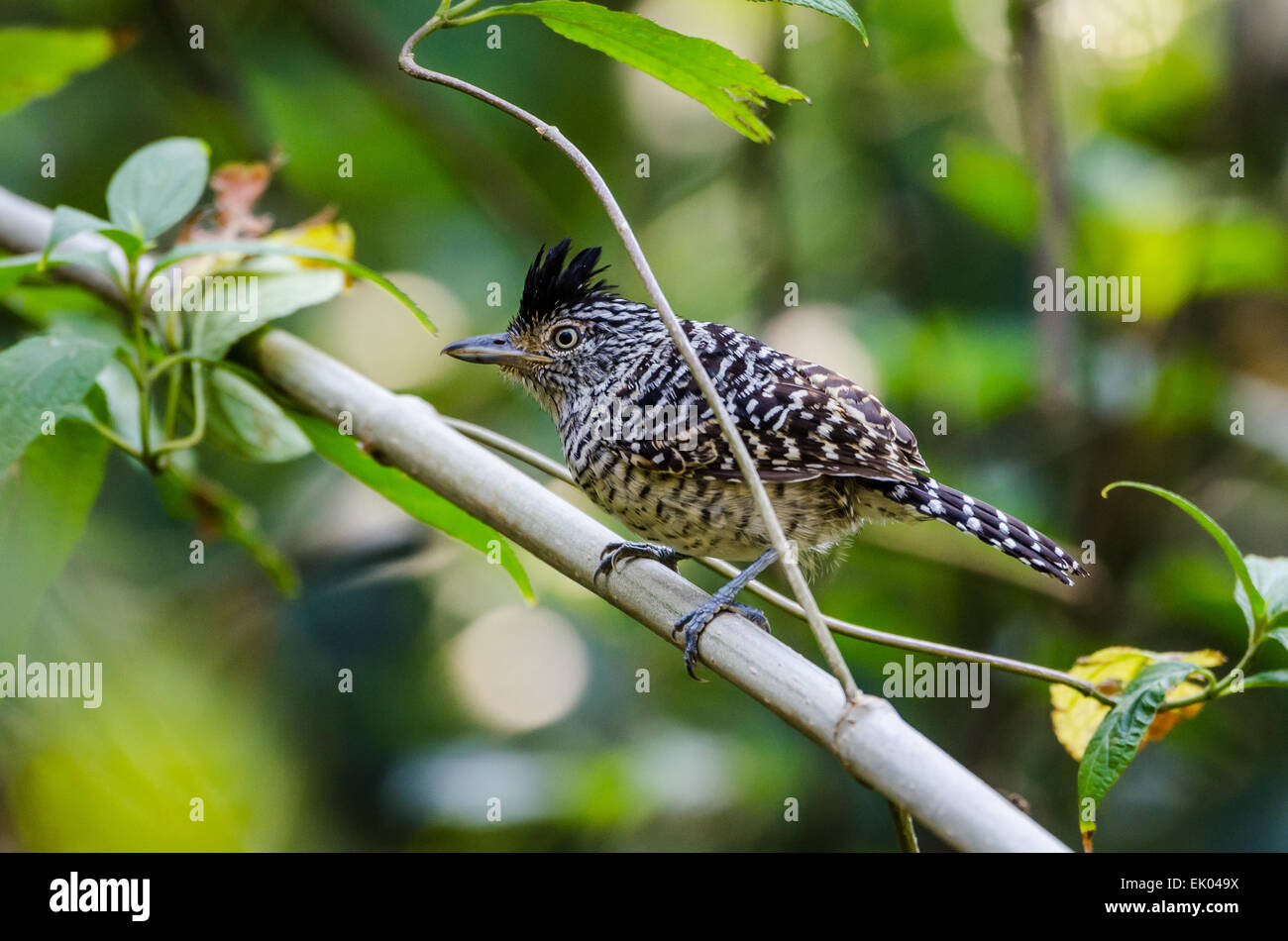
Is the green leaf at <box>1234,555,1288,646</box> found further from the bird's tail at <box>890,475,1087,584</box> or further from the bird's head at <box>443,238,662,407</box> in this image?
the bird's head at <box>443,238,662,407</box>

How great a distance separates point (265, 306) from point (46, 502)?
1.76 feet

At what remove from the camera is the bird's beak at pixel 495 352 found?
8.01 ft

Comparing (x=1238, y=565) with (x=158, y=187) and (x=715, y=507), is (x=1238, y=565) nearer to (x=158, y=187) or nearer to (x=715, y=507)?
(x=715, y=507)

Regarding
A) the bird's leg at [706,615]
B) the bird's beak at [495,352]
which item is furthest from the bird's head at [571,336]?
the bird's leg at [706,615]

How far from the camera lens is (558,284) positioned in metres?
2.48

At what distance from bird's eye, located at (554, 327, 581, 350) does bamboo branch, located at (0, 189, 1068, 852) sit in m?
0.55

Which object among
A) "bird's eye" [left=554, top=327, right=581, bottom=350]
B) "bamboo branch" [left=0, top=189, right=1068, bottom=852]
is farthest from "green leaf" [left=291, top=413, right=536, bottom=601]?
"bird's eye" [left=554, top=327, right=581, bottom=350]

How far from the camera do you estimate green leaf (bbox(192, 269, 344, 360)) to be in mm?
2141

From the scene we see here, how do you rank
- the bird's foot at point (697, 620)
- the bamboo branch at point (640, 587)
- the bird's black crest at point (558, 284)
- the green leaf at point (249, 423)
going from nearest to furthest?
the bamboo branch at point (640, 587) < the bird's foot at point (697, 620) < the green leaf at point (249, 423) < the bird's black crest at point (558, 284)

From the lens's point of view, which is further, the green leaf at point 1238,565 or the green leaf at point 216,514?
the green leaf at point 216,514

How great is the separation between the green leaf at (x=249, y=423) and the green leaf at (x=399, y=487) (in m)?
0.09

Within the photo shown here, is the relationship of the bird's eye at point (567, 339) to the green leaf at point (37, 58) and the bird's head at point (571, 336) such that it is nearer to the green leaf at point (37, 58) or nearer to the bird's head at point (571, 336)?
the bird's head at point (571, 336)

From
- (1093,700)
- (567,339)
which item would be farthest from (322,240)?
(1093,700)

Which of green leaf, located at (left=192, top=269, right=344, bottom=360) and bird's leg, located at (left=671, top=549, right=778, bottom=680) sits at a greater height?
green leaf, located at (left=192, top=269, right=344, bottom=360)
